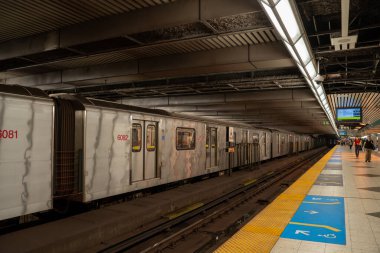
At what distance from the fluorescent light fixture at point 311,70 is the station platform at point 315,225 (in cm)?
351

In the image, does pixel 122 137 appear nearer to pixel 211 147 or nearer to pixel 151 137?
pixel 151 137

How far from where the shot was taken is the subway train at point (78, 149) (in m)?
5.30

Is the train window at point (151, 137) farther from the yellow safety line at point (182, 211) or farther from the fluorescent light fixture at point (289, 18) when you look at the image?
the fluorescent light fixture at point (289, 18)

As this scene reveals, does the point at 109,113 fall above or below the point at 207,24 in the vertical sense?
below

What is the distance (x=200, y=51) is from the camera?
9430 mm

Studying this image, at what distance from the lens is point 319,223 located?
20.5ft

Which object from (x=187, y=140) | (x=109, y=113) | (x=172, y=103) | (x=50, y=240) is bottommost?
(x=50, y=240)

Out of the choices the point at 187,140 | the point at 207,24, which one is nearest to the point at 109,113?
the point at 207,24

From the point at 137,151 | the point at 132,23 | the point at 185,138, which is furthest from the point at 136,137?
the point at 132,23

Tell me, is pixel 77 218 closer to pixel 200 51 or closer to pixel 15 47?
pixel 15 47

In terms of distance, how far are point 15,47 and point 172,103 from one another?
34.9 ft

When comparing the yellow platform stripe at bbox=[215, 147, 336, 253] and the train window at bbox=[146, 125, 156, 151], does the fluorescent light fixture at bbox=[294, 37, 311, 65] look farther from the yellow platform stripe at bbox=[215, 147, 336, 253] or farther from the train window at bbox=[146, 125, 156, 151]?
the train window at bbox=[146, 125, 156, 151]

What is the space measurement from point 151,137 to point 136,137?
77cm

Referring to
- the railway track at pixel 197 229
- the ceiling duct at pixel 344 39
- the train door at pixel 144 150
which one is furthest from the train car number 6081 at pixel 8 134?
the ceiling duct at pixel 344 39
